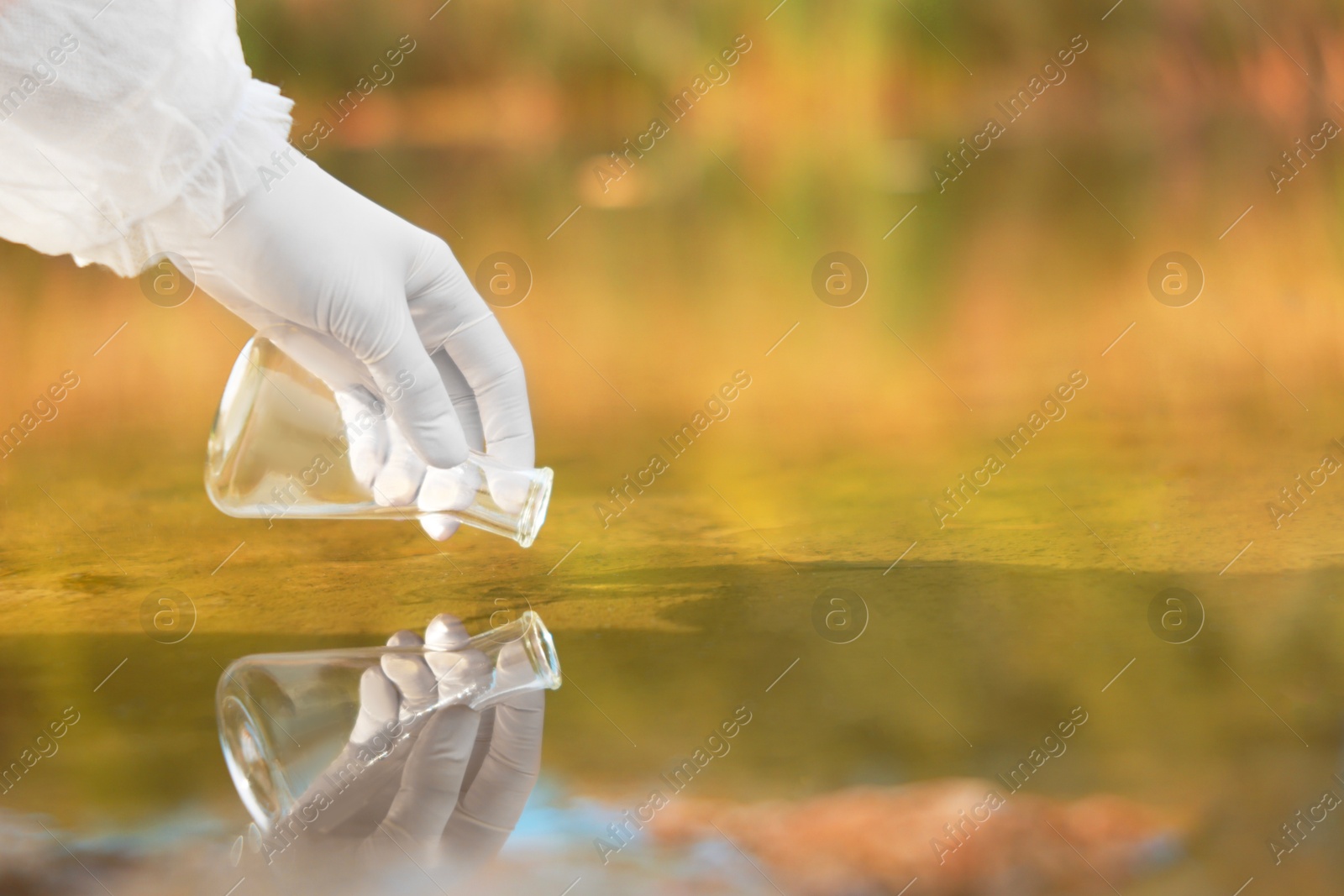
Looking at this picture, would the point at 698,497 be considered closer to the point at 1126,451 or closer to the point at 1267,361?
the point at 1126,451

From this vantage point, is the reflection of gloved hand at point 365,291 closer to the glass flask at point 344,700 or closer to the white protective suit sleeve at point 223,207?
the white protective suit sleeve at point 223,207

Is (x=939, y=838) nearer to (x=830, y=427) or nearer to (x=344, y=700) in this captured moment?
(x=344, y=700)

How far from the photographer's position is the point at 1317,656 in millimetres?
902

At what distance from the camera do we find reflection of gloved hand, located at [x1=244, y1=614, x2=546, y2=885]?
2.19ft

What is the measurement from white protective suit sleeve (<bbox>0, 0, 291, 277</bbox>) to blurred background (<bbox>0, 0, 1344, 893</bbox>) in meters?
0.35

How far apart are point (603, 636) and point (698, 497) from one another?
0.35 m

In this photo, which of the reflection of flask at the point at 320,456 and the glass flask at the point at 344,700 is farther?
the reflection of flask at the point at 320,456

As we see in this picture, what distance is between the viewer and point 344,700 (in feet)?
2.77

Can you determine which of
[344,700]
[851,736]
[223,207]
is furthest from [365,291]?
[851,736]

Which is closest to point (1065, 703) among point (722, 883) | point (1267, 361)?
point (722, 883)

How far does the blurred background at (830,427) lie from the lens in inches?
31.5

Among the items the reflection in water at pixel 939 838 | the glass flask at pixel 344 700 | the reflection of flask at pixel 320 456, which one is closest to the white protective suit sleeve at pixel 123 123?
the reflection of flask at pixel 320 456

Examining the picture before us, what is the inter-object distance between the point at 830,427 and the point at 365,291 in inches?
28.0

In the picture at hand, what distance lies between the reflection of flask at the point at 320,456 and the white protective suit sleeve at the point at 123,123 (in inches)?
5.0
